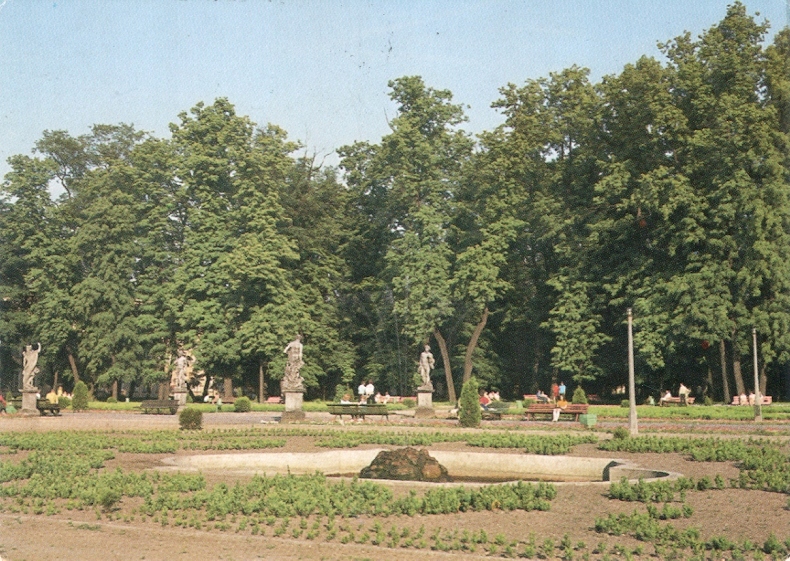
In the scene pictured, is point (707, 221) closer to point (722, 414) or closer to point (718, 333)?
point (718, 333)

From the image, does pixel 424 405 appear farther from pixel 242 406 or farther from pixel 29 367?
pixel 29 367

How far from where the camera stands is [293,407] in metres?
35.7

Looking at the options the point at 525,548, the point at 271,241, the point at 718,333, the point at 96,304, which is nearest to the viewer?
the point at 525,548

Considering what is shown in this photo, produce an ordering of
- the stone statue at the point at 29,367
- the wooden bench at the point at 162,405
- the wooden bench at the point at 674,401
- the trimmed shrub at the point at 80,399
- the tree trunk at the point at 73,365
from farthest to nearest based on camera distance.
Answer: the tree trunk at the point at 73,365
the trimmed shrub at the point at 80,399
the wooden bench at the point at 674,401
the wooden bench at the point at 162,405
the stone statue at the point at 29,367

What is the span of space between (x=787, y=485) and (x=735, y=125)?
99.2ft

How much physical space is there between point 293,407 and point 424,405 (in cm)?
598

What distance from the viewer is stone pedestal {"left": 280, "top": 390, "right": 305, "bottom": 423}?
35156 millimetres

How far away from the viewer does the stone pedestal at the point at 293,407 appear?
3516 cm

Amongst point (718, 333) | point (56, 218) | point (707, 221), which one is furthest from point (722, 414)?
point (56, 218)

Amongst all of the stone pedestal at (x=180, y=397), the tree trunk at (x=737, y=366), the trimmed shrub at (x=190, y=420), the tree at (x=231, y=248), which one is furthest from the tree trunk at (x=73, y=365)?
the tree trunk at (x=737, y=366)

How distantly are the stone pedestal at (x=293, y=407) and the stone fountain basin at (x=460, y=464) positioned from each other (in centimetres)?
1431

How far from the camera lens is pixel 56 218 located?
59000 millimetres

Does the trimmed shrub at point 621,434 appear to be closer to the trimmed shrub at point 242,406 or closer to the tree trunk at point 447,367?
the trimmed shrub at point 242,406

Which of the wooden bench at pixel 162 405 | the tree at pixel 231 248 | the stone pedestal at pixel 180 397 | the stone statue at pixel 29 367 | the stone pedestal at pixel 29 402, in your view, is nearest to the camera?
the stone pedestal at pixel 29 402
